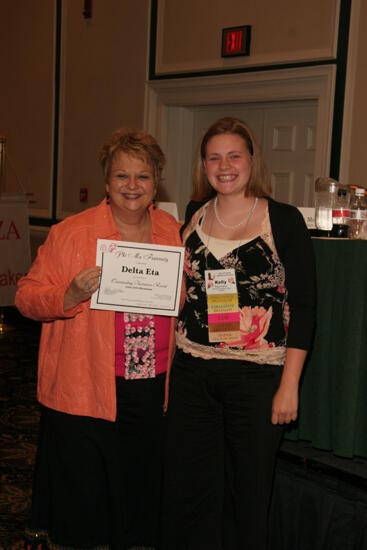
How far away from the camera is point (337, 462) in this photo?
2.51 metres

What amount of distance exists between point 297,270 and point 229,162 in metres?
0.40

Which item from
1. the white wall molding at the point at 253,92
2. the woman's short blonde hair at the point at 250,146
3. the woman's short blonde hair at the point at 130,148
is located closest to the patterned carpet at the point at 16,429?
the woman's short blonde hair at the point at 130,148

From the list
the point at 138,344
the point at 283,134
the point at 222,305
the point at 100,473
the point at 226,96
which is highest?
the point at 226,96

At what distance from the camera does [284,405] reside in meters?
2.02

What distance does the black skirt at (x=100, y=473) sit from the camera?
7.38 ft

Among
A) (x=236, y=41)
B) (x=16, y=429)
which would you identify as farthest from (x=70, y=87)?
(x=16, y=429)

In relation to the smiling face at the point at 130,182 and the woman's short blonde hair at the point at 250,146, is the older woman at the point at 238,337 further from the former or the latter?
the smiling face at the point at 130,182

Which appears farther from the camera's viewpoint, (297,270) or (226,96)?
(226,96)

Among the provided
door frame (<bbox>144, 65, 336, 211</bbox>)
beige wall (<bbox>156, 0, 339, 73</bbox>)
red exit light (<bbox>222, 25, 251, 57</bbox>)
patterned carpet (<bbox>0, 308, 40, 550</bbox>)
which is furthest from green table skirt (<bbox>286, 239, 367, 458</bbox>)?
red exit light (<bbox>222, 25, 251, 57</bbox>)

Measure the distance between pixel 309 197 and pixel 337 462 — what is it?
314 cm

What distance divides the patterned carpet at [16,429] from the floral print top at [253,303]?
1332mm

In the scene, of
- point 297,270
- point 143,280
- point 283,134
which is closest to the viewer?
point 297,270

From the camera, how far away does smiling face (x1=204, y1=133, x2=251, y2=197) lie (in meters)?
2.09

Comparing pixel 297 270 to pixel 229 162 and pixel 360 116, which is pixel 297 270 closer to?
pixel 229 162
